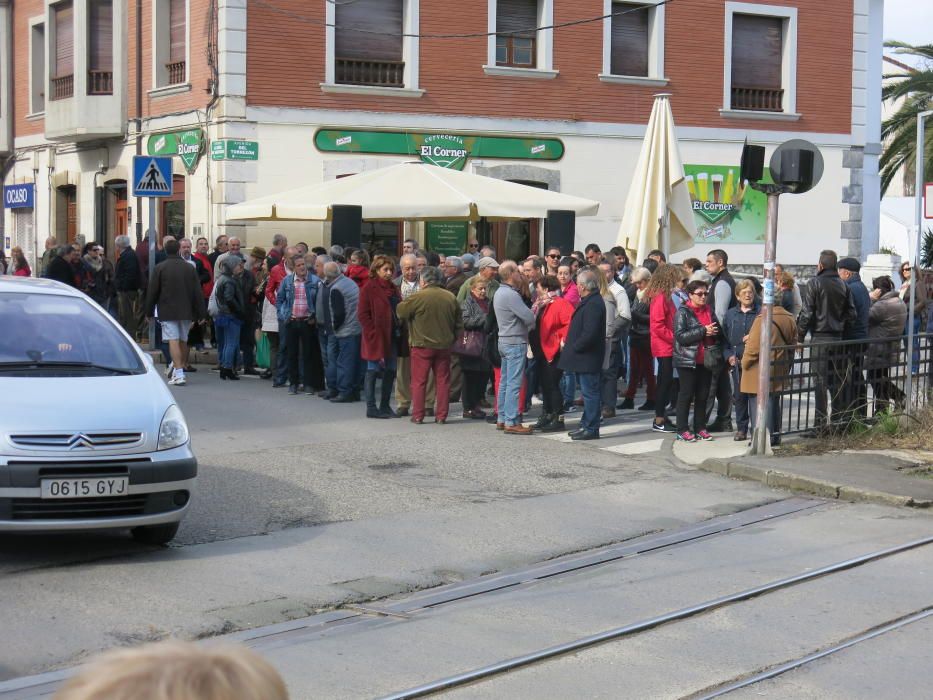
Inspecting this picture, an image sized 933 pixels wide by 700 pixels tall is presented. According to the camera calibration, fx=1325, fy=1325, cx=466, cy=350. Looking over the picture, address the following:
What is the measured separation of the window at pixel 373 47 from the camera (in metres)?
23.4

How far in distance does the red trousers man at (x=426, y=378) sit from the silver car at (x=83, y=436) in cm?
554

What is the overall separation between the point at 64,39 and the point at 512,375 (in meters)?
18.0

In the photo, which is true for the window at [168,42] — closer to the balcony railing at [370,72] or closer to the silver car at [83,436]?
the balcony railing at [370,72]

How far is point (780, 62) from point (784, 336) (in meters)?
16.1

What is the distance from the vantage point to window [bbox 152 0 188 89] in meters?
24.1

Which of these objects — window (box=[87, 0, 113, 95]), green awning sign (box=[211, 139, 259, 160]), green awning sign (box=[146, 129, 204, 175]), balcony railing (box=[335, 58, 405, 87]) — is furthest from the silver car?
window (box=[87, 0, 113, 95])

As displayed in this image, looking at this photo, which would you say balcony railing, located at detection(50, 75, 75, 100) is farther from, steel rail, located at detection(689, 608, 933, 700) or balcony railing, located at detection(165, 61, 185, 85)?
steel rail, located at detection(689, 608, 933, 700)

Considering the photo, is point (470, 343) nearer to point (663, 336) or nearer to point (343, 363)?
point (343, 363)

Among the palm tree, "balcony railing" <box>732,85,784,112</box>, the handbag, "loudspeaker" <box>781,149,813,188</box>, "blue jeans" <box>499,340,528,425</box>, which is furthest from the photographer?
the palm tree

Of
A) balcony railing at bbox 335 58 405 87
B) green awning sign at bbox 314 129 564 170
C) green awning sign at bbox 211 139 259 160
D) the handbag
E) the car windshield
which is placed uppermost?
balcony railing at bbox 335 58 405 87

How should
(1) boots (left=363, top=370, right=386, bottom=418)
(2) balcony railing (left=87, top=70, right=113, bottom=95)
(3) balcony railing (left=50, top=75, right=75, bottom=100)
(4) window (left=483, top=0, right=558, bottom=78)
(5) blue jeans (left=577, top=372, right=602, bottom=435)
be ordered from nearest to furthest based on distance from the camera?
(5) blue jeans (left=577, top=372, right=602, bottom=435) → (1) boots (left=363, top=370, right=386, bottom=418) → (4) window (left=483, top=0, right=558, bottom=78) → (2) balcony railing (left=87, top=70, right=113, bottom=95) → (3) balcony railing (left=50, top=75, right=75, bottom=100)

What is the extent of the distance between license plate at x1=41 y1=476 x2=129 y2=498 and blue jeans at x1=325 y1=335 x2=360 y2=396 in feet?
24.7

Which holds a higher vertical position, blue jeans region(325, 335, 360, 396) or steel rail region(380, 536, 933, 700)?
blue jeans region(325, 335, 360, 396)

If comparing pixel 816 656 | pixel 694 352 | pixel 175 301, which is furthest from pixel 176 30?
pixel 816 656
